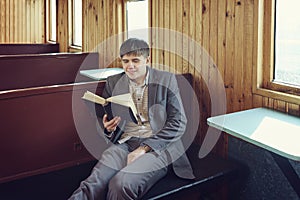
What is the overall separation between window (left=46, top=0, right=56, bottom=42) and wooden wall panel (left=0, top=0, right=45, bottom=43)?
0.10 meters

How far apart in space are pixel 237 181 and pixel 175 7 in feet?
4.75

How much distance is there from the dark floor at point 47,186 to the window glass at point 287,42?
4.66ft

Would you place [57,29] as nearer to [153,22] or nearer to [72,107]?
[153,22]

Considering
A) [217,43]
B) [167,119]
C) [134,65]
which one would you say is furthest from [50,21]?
[167,119]

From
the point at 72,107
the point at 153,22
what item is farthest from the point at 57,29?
the point at 72,107

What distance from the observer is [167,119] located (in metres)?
2.25

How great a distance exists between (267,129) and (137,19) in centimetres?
222

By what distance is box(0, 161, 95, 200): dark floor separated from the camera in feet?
6.94

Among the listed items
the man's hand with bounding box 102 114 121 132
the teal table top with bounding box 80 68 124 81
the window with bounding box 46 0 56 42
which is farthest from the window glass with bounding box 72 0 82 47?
the man's hand with bounding box 102 114 121 132

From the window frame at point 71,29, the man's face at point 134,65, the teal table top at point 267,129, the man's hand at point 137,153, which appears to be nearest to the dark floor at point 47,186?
the man's hand at point 137,153

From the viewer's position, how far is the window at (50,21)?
21.2ft

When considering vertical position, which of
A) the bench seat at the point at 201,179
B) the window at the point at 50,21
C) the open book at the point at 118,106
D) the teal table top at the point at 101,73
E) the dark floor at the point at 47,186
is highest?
the window at the point at 50,21

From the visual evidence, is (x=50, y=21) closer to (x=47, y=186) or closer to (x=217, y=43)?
(x=217, y=43)

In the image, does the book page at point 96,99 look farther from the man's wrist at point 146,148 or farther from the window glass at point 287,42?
the window glass at point 287,42
